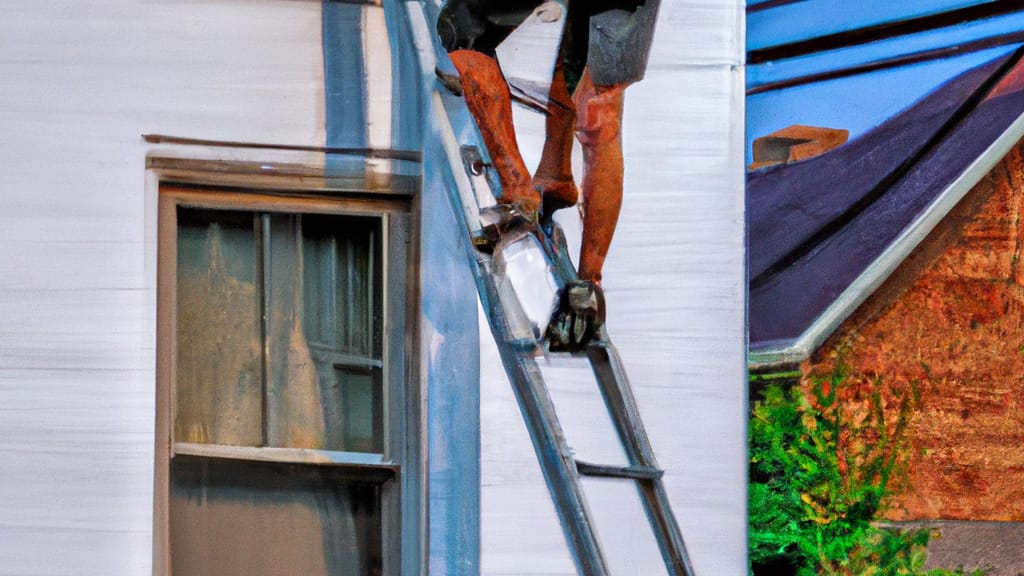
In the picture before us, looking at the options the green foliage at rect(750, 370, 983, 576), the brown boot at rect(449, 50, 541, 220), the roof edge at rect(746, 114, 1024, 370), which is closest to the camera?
the brown boot at rect(449, 50, 541, 220)

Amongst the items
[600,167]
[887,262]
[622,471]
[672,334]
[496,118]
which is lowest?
[622,471]

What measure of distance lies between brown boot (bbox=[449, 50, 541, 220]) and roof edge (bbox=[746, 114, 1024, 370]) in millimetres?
1324

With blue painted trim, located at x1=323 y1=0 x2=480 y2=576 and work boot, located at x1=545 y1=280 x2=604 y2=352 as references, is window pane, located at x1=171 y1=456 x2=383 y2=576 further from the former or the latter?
work boot, located at x1=545 y1=280 x2=604 y2=352

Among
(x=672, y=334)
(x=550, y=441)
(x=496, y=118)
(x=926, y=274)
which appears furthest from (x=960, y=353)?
(x=496, y=118)

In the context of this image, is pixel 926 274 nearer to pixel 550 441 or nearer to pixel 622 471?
pixel 622 471

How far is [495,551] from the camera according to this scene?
15.6ft

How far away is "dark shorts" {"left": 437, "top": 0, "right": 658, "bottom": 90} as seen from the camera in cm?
426

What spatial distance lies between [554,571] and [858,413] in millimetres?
1150

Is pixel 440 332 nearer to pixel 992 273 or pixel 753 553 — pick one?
pixel 753 553

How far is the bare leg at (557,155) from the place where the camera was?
4.40 m

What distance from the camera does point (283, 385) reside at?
489 cm

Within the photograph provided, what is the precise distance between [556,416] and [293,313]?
885mm

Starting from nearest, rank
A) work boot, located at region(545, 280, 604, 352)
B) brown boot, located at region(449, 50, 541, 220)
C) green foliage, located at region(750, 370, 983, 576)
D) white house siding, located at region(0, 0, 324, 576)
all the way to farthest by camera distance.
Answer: work boot, located at region(545, 280, 604, 352)
brown boot, located at region(449, 50, 541, 220)
white house siding, located at region(0, 0, 324, 576)
green foliage, located at region(750, 370, 983, 576)

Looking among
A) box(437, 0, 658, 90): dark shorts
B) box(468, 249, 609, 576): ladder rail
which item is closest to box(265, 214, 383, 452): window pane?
box(468, 249, 609, 576): ladder rail
